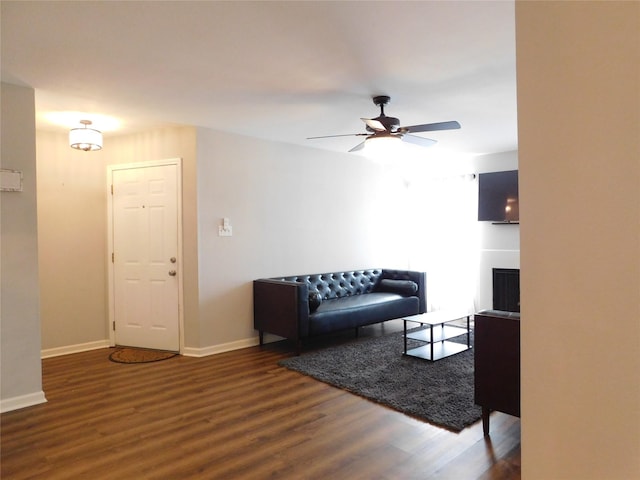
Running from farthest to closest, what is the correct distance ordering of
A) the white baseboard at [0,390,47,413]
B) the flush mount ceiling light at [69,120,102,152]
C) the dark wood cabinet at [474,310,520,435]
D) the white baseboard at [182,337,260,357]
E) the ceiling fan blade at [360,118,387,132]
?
the white baseboard at [182,337,260,357], the flush mount ceiling light at [69,120,102,152], the ceiling fan blade at [360,118,387,132], the white baseboard at [0,390,47,413], the dark wood cabinet at [474,310,520,435]

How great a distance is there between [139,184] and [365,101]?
283cm

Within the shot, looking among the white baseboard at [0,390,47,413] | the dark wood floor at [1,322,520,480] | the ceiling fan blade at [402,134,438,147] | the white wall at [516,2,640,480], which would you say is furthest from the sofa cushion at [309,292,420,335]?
the white wall at [516,2,640,480]

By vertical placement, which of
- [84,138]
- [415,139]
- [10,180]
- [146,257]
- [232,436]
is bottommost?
[232,436]

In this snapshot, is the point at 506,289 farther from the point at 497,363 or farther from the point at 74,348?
the point at 74,348

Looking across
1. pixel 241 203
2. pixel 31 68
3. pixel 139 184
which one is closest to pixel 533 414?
pixel 31 68

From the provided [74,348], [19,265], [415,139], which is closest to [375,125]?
[415,139]

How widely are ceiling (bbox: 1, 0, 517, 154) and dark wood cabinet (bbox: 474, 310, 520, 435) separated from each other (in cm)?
176

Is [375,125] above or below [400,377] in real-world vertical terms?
above

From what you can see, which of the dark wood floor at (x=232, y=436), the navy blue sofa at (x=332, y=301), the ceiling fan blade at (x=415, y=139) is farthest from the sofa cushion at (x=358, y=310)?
the ceiling fan blade at (x=415, y=139)

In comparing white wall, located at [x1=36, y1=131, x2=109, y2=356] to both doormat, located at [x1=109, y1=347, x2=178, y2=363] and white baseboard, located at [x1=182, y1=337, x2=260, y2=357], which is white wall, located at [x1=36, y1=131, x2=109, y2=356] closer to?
doormat, located at [x1=109, y1=347, x2=178, y2=363]

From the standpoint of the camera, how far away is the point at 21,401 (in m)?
3.05

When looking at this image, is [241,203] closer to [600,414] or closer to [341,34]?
[341,34]

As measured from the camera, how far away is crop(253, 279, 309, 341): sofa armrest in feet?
13.8

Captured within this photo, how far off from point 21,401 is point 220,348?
72.9 inches
